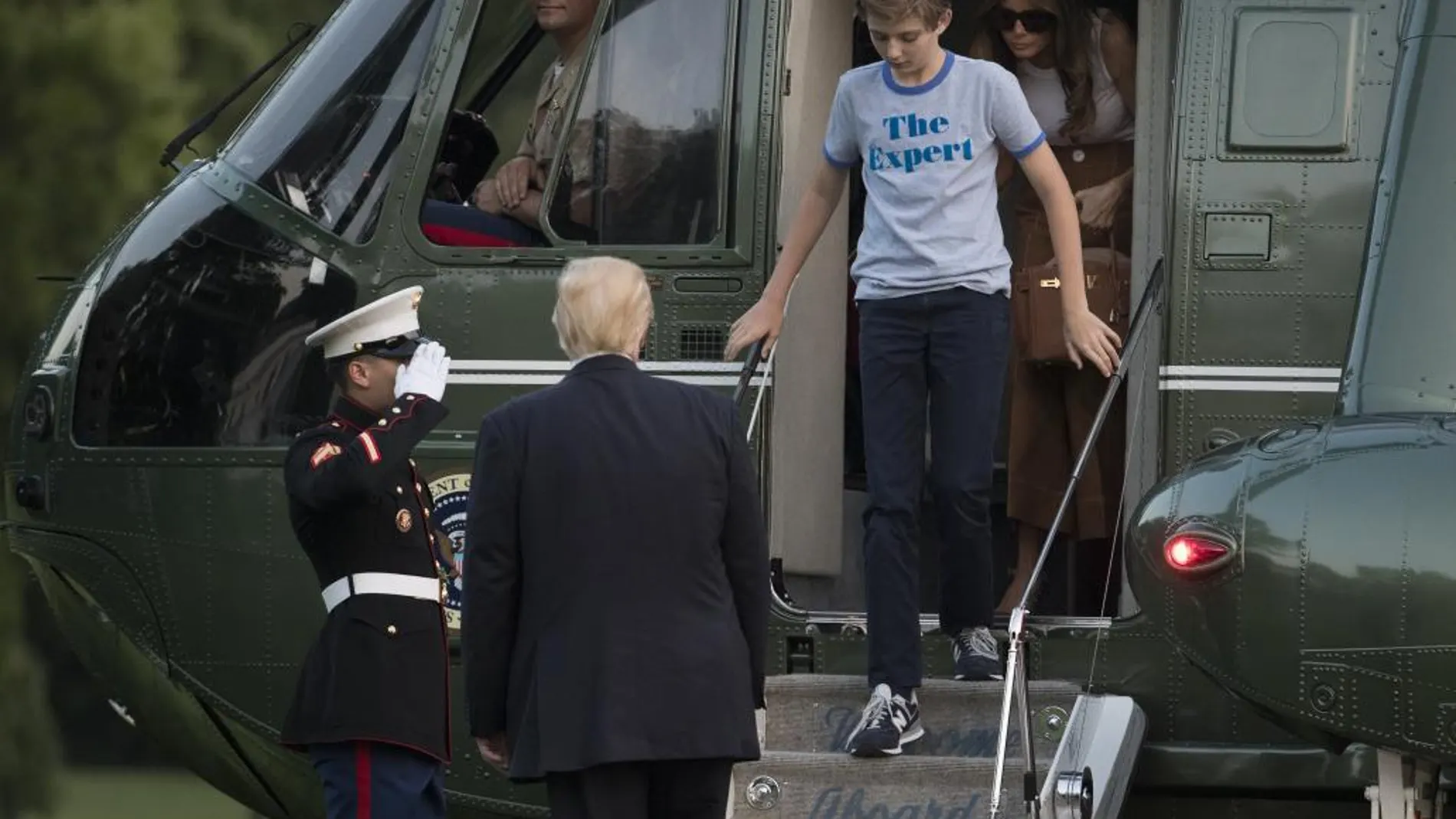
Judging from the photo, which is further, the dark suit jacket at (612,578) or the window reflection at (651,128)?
the window reflection at (651,128)

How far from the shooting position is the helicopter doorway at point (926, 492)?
8.14m

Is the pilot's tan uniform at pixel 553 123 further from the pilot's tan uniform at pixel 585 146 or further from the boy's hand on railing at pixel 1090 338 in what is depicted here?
the boy's hand on railing at pixel 1090 338

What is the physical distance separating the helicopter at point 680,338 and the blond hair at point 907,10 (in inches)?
37.9

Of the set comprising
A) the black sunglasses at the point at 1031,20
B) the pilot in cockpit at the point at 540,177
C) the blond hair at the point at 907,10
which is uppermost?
the black sunglasses at the point at 1031,20

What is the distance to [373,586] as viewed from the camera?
265 inches

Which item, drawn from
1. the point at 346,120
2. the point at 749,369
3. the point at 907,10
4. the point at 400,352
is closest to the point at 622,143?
the point at 346,120

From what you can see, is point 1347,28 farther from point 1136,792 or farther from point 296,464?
point 296,464

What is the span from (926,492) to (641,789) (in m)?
3.72

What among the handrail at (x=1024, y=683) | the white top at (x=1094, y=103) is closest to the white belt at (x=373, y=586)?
the handrail at (x=1024, y=683)

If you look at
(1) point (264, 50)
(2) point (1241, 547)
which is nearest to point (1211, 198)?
(2) point (1241, 547)

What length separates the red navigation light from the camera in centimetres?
612

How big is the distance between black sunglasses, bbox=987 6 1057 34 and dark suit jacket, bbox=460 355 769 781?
2957 millimetres

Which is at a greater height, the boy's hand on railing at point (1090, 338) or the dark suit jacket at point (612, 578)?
the boy's hand on railing at point (1090, 338)

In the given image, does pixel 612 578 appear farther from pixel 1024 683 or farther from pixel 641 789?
pixel 1024 683
